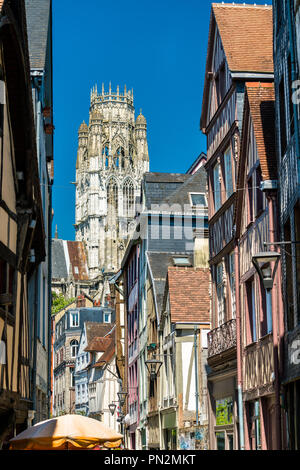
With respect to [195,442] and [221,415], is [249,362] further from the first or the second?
[195,442]

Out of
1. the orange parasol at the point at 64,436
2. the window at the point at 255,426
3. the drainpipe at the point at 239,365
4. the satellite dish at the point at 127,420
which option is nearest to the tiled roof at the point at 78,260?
the satellite dish at the point at 127,420

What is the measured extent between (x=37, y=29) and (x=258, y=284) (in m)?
9.64

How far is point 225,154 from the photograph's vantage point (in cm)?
2012

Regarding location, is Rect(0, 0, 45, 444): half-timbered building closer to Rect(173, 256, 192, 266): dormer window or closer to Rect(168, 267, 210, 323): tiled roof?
Rect(168, 267, 210, 323): tiled roof

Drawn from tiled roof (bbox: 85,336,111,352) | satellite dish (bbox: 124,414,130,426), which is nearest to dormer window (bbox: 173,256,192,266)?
satellite dish (bbox: 124,414,130,426)

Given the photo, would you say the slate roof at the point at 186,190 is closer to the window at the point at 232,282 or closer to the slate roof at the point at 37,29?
the slate roof at the point at 37,29

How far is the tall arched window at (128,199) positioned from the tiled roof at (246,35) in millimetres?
129696

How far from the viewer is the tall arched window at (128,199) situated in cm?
15175

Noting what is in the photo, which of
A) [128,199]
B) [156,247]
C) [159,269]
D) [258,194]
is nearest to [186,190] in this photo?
[156,247]

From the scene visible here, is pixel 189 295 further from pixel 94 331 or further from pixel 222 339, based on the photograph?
pixel 94 331

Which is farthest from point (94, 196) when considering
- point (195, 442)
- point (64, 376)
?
point (195, 442)

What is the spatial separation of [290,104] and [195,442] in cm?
1227
